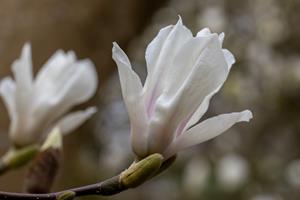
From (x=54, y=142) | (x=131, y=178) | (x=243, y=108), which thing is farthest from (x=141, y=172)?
(x=243, y=108)

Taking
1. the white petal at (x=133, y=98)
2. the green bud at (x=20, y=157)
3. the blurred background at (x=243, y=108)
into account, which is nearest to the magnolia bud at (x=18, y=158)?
the green bud at (x=20, y=157)

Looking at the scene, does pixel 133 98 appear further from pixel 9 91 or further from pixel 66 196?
pixel 9 91

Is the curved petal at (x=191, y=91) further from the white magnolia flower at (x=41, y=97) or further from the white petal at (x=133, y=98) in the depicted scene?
the white magnolia flower at (x=41, y=97)

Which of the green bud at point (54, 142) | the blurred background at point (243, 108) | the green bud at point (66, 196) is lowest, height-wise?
the blurred background at point (243, 108)

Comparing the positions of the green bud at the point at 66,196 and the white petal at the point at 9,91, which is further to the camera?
the white petal at the point at 9,91

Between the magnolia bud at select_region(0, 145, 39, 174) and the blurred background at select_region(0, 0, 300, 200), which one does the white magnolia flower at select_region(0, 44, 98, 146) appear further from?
the blurred background at select_region(0, 0, 300, 200)
